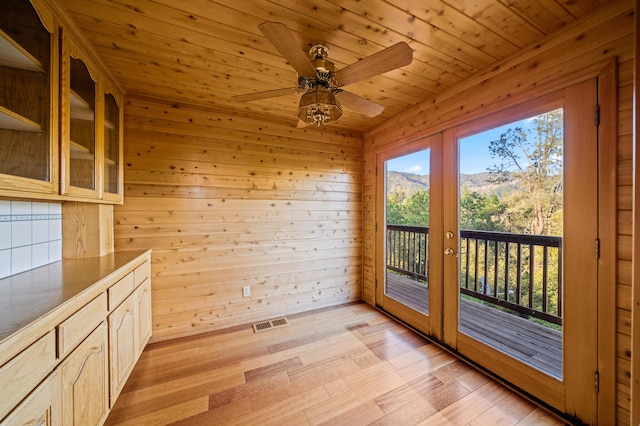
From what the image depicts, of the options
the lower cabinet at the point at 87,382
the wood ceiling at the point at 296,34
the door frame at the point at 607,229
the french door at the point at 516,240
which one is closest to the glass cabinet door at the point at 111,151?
the wood ceiling at the point at 296,34

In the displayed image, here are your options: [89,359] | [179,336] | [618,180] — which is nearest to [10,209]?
[89,359]

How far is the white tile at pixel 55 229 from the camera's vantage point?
5.71 ft

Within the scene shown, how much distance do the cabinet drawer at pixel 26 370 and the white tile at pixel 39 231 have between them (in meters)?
1.10

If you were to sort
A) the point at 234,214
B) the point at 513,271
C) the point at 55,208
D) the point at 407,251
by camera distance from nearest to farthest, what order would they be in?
1. the point at 55,208
2. the point at 513,271
3. the point at 234,214
4. the point at 407,251

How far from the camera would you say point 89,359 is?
1.21 meters

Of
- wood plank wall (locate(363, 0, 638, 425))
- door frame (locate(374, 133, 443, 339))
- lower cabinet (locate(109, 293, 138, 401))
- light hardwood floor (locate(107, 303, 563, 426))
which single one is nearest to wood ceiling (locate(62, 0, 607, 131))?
wood plank wall (locate(363, 0, 638, 425))

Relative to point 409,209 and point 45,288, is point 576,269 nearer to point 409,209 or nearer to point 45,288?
point 409,209

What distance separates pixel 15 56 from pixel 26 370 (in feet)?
4.63

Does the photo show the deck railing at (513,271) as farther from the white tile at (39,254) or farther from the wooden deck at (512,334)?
the white tile at (39,254)

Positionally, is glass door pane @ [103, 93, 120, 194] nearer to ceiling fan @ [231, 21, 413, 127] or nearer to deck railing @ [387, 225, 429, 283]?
ceiling fan @ [231, 21, 413, 127]

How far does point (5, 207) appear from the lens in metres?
1.40

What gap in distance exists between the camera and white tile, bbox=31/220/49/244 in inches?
62.3

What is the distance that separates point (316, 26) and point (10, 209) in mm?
2190

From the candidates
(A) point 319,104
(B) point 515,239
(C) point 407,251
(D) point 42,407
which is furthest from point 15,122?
(C) point 407,251
